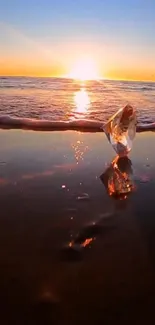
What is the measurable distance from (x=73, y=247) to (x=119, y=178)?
2033 mm

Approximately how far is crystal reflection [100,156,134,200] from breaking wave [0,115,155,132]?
10.6 ft

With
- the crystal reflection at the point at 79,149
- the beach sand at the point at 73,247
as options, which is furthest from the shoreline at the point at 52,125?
the beach sand at the point at 73,247

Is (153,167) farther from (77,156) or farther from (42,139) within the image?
(42,139)

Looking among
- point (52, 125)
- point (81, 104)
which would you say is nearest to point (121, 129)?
point (52, 125)

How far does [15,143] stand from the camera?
6.04 meters

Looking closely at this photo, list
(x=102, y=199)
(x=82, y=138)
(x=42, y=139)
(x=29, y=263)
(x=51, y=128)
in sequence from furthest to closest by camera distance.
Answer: (x=51, y=128) < (x=82, y=138) < (x=42, y=139) < (x=102, y=199) < (x=29, y=263)

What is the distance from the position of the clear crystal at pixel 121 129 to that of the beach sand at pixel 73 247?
82 centimetres

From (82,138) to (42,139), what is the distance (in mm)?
1002

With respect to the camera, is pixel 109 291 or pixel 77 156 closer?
pixel 109 291

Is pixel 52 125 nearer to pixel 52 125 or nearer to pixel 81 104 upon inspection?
pixel 52 125

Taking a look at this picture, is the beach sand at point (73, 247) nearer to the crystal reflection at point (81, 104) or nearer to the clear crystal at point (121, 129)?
the clear crystal at point (121, 129)

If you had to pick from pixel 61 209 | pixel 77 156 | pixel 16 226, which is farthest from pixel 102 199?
pixel 77 156

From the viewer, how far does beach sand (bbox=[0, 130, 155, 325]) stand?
1.87 m

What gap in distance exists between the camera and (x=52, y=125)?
8.39 meters
